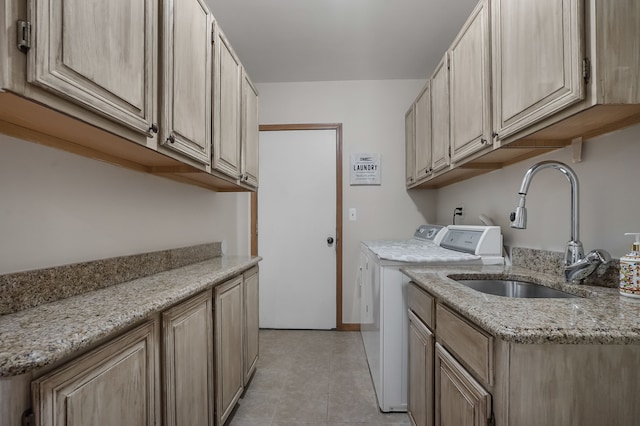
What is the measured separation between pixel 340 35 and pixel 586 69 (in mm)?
1902

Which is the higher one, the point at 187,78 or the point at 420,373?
the point at 187,78

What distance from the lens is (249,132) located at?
2.23 meters

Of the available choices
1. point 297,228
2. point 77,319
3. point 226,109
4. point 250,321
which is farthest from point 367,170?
point 77,319

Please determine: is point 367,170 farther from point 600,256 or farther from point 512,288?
point 600,256

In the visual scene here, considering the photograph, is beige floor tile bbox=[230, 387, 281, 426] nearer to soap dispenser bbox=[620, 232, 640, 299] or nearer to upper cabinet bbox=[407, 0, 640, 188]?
soap dispenser bbox=[620, 232, 640, 299]

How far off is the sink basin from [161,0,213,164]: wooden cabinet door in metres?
1.41

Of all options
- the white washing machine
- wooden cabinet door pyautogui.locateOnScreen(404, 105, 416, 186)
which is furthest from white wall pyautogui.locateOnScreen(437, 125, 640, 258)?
wooden cabinet door pyautogui.locateOnScreen(404, 105, 416, 186)

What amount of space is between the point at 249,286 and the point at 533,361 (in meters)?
1.57

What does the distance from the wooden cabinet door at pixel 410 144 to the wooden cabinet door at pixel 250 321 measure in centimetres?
169

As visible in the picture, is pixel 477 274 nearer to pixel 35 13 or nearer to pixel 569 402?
pixel 569 402

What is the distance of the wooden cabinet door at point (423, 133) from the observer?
7.70 ft

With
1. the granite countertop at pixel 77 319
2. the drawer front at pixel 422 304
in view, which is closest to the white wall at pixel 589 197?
the drawer front at pixel 422 304

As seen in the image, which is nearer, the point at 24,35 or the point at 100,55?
the point at 24,35

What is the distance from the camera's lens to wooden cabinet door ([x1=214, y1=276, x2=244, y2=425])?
148 centimetres
